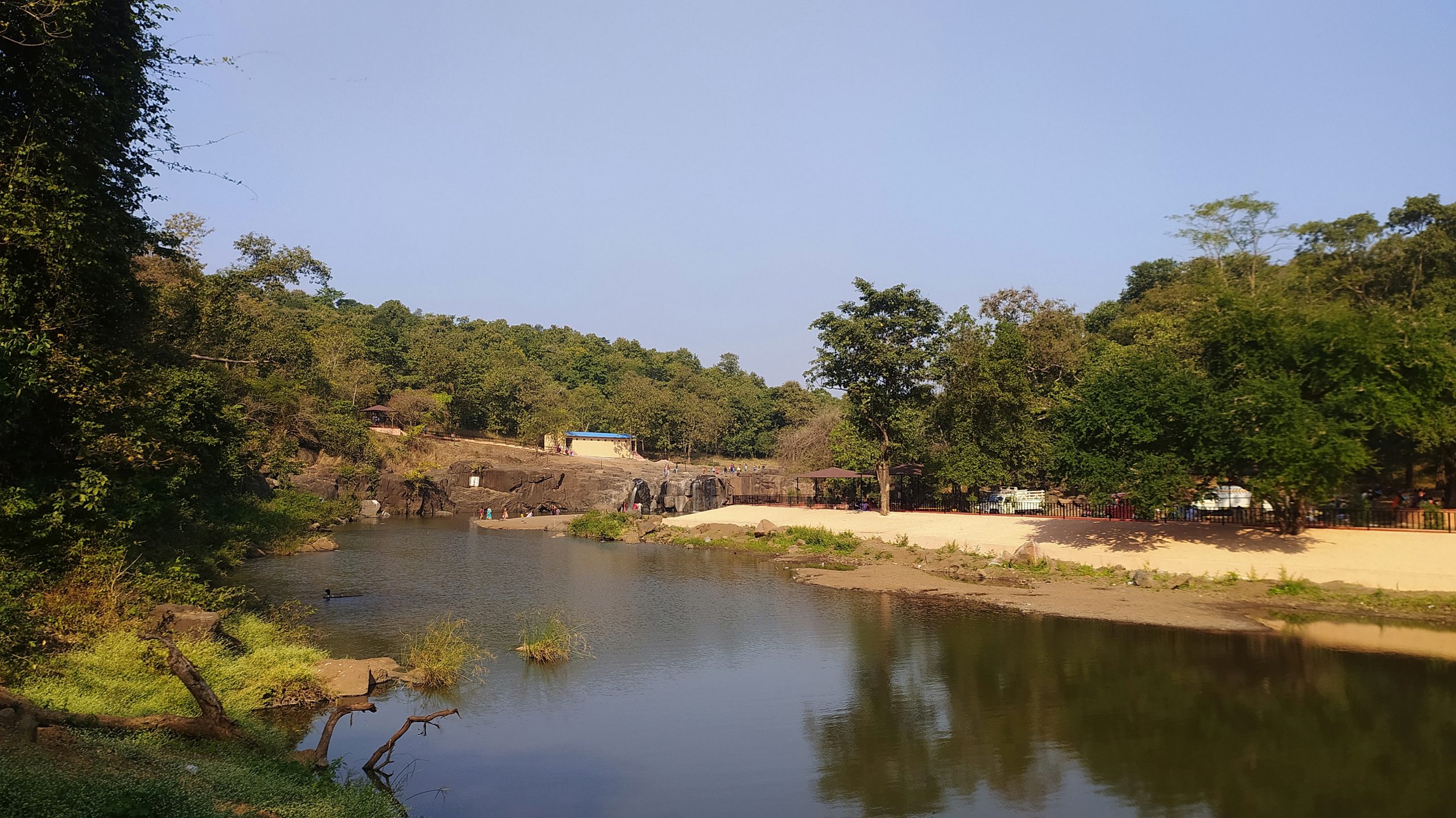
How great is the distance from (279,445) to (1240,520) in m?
42.9

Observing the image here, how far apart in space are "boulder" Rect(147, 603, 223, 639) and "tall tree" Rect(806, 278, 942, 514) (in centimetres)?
2962

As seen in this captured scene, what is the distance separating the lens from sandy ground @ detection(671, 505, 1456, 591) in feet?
80.0

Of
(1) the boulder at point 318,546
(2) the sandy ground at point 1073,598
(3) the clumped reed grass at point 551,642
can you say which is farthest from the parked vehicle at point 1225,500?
(1) the boulder at point 318,546

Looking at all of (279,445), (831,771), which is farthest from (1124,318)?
(279,445)

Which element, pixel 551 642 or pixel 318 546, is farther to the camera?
pixel 318 546

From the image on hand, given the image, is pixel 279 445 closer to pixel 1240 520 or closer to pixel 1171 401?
pixel 1171 401

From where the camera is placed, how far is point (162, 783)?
8.01 metres

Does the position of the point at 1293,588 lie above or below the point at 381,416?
below

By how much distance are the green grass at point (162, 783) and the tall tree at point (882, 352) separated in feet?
104

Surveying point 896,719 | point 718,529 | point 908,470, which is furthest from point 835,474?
point 896,719

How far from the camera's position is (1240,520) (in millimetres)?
29141

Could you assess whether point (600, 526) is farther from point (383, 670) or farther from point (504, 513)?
point (383, 670)

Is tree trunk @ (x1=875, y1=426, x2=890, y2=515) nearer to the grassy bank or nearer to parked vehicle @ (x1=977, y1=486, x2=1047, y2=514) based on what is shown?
parked vehicle @ (x1=977, y1=486, x2=1047, y2=514)

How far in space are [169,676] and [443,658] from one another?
5.13 metres
